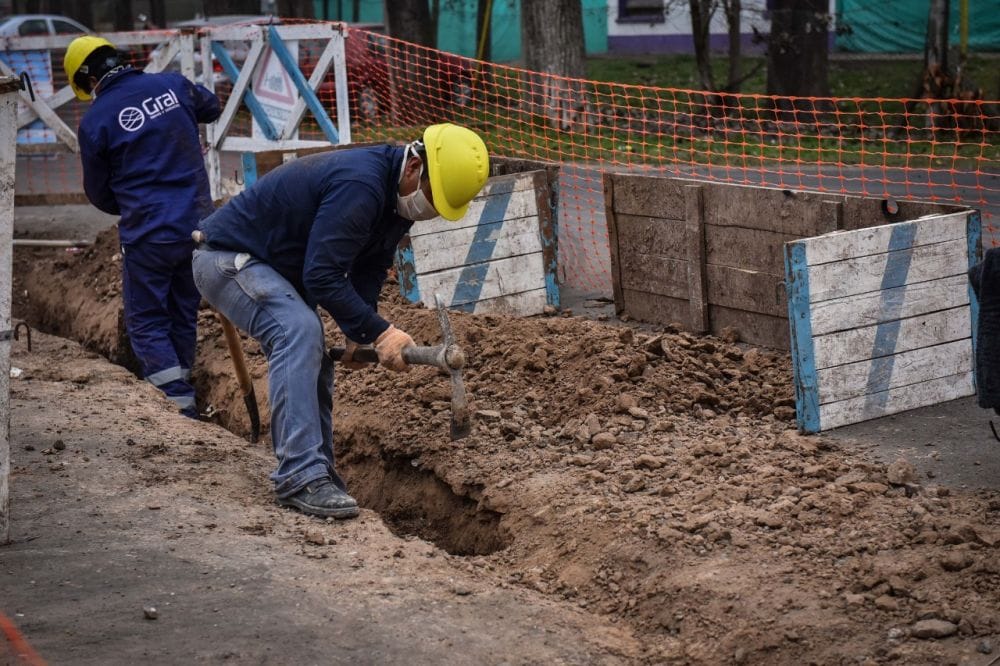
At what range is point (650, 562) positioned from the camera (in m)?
4.71

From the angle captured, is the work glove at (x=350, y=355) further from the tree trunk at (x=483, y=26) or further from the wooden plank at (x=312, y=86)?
the tree trunk at (x=483, y=26)

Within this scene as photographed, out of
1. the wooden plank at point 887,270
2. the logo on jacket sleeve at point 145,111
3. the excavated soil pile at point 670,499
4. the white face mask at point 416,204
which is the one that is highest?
the logo on jacket sleeve at point 145,111

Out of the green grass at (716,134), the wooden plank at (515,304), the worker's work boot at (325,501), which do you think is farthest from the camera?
the green grass at (716,134)

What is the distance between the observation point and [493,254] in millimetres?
8414

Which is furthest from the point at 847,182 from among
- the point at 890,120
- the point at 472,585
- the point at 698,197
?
the point at 472,585

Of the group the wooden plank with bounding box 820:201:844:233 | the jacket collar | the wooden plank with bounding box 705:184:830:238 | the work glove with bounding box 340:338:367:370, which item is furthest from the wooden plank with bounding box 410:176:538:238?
the work glove with bounding box 340:338:367:370

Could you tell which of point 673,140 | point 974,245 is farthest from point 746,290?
point 673,140

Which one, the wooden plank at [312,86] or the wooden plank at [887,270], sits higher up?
the wooden plank at [312,86]

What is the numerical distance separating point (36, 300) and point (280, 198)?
636 centimetres

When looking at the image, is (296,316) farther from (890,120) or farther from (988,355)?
(890,120)

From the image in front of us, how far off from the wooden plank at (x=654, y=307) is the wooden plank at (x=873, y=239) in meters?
1.99

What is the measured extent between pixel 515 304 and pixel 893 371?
3.06 metres

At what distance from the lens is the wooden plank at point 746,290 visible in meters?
7.24

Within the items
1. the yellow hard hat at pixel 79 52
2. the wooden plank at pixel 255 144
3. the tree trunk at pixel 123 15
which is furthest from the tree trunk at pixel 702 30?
the tree trunk at pixel 123 15
